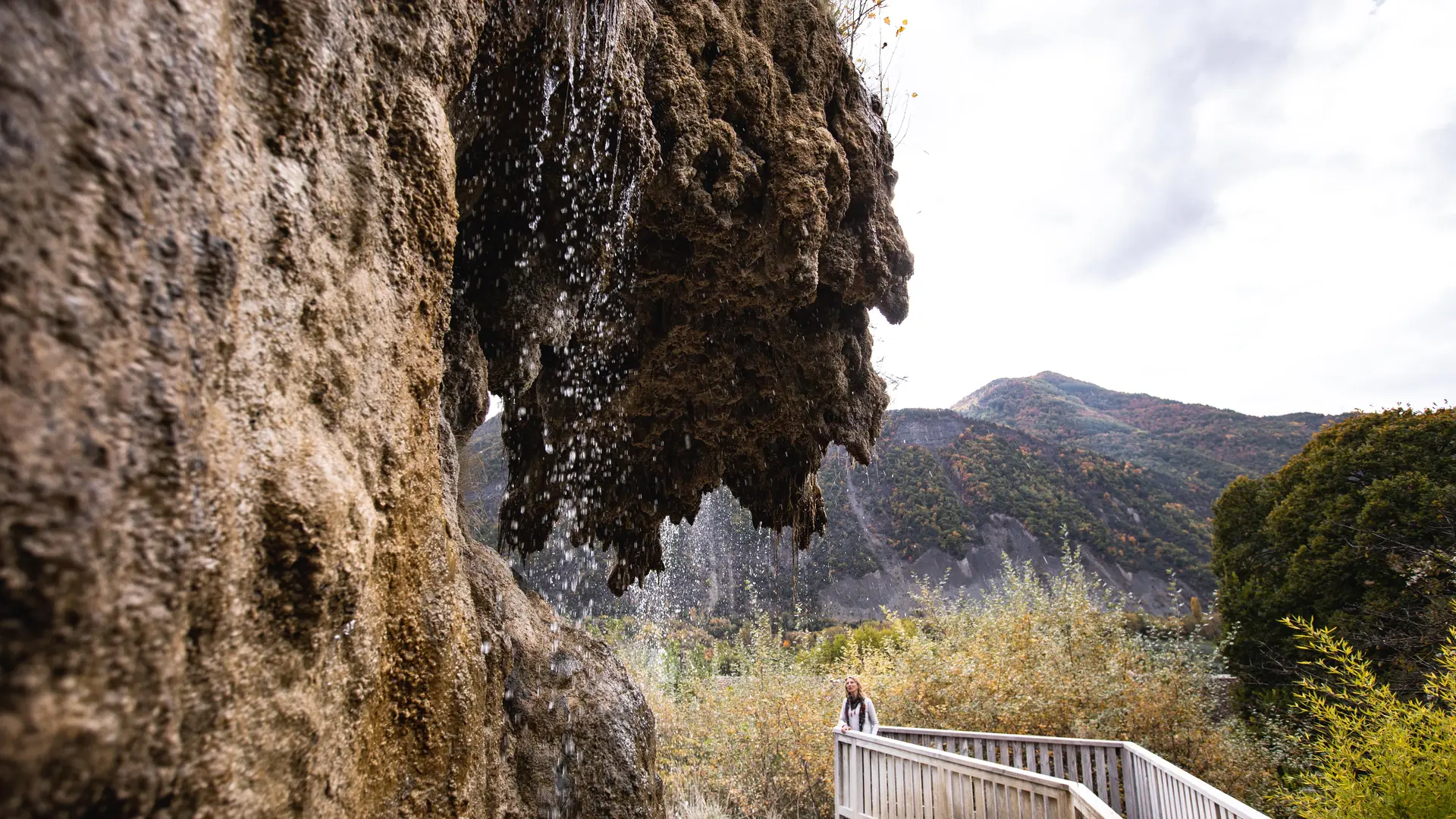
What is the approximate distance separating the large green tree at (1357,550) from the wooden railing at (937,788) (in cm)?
545

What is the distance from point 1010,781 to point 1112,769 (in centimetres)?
196

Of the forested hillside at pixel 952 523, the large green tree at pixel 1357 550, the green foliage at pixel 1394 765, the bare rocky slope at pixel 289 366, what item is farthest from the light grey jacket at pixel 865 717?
the forested hillside at pixel 952 523

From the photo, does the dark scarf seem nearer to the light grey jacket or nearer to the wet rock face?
the light grey jacket

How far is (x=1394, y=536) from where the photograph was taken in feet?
24.9

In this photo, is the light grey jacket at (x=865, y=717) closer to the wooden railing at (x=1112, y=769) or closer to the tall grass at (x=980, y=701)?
the wooden railing at (x=1112, y=769)

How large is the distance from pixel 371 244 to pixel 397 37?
0.49m

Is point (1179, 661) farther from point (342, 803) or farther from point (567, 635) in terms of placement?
point (342, 803)

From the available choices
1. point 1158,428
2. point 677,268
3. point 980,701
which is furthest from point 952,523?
point 677,268

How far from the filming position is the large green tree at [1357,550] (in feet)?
22.7

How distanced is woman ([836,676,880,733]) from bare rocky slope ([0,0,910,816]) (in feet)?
11.2

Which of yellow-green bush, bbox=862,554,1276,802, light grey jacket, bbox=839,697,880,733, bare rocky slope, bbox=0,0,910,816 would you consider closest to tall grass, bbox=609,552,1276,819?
yellow-green bush, bbox=862,554,1276,802

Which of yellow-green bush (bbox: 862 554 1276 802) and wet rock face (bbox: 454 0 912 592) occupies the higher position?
wet rock face (bbox: 454 0 912 592)

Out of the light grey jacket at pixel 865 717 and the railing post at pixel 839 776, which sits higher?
the light grey jacket at pixel 865 717

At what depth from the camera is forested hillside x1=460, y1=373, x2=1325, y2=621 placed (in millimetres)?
28828
